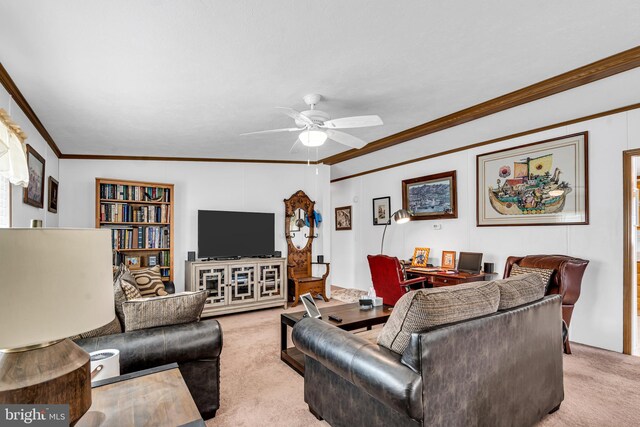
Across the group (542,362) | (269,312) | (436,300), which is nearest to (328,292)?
(269,312)

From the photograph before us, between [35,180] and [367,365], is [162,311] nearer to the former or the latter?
[367,365]

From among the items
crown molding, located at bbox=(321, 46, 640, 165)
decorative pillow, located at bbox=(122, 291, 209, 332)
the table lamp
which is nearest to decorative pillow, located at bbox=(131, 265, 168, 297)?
decorative pillow, located at bbox=(122, 291, 209, 332)

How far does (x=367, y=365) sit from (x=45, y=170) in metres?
4.37

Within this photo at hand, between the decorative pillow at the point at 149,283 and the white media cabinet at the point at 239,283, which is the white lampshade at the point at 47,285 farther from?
the white media cabinet at the point at 239,283

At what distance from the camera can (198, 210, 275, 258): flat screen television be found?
5062mm

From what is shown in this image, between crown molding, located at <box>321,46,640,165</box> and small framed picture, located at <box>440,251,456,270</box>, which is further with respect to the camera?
small framed picture, located at <box>440,251,456,270</box>

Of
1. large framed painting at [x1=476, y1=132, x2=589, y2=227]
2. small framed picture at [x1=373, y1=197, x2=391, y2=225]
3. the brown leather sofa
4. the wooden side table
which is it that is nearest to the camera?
the wooden side table

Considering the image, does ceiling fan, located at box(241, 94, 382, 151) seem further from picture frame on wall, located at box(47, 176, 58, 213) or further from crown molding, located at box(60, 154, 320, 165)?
picture frame on wall, located at box(47, 176, 58, 213)

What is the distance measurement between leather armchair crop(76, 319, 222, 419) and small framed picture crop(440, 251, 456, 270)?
3495mm

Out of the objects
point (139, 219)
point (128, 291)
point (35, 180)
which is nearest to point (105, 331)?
point (128, 291)

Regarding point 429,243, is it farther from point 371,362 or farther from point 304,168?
point 371,362

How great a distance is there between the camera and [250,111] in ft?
11.0

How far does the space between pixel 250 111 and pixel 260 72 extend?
2.78 ft

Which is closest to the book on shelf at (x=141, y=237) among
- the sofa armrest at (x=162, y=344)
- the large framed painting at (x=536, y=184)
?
the sofa armrest at (x=162, y=344)
